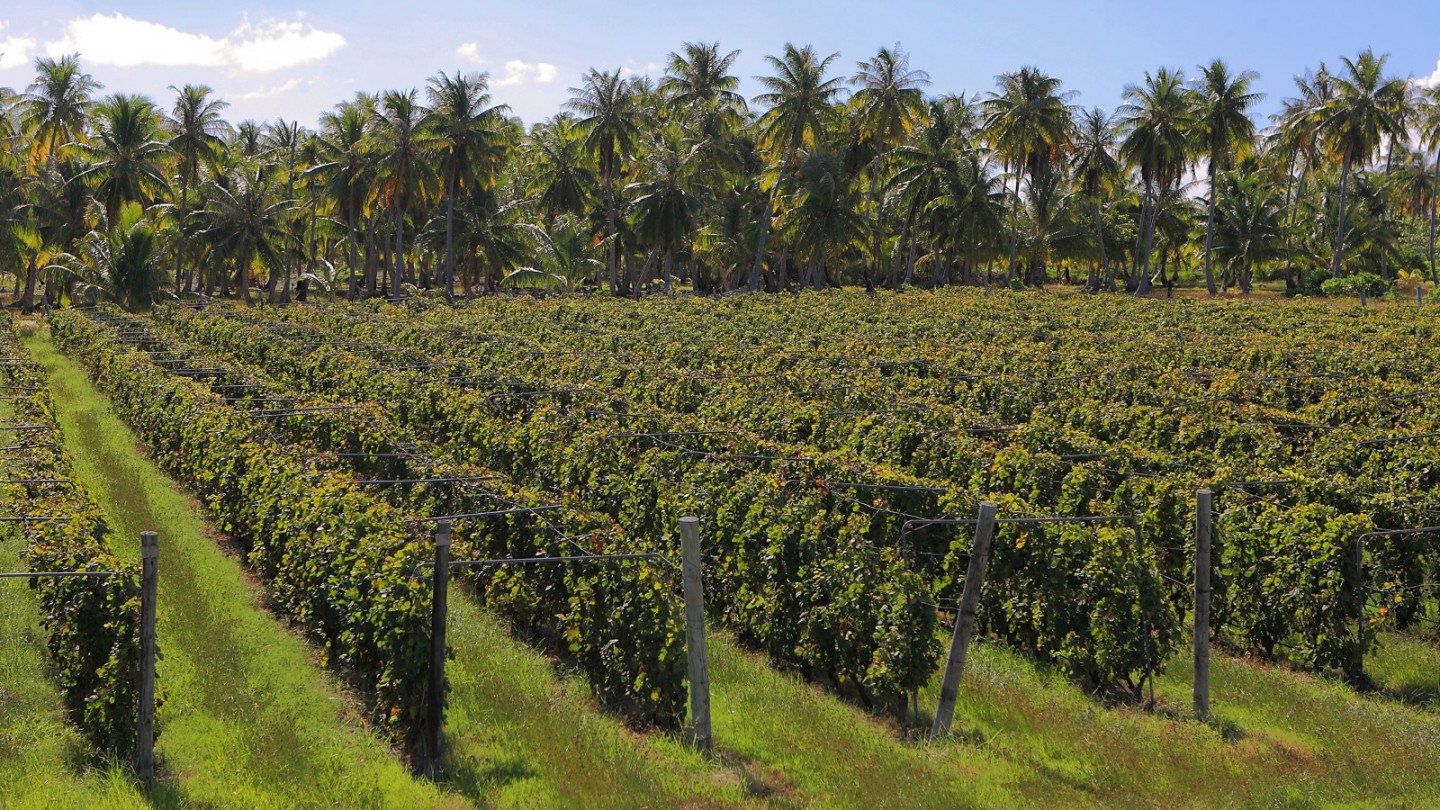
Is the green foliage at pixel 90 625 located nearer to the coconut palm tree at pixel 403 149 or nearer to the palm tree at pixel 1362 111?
the coconut palm tree at pixel 403 149

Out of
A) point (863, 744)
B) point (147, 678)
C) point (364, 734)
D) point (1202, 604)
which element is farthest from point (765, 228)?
point (147, 678)

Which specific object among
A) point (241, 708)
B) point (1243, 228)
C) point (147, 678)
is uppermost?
point (1243, 228)

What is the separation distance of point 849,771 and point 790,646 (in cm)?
269

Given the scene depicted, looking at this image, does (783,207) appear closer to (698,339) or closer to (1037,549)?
(698,339)

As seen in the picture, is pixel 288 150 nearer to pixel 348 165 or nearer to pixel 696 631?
pixel 348 165

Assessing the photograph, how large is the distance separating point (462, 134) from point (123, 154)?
15.6 m

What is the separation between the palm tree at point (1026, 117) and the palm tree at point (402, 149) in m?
28.4

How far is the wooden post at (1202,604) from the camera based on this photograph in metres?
9.38

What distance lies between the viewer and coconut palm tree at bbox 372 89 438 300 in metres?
53.5

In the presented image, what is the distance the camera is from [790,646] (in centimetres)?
1138

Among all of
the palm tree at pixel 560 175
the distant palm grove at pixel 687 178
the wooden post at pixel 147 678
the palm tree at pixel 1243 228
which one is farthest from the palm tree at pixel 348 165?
the wooden post at pixel 147 678

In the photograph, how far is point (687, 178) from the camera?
60000 millimetres

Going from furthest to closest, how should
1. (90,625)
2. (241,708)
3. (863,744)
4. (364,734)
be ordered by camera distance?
(241,708) < (364,734) < (90,625) < (863,744)

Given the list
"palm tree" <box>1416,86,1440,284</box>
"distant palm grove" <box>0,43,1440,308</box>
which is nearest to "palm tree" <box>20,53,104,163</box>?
"distant palm grove" <box>0,43,1440,308</box>
